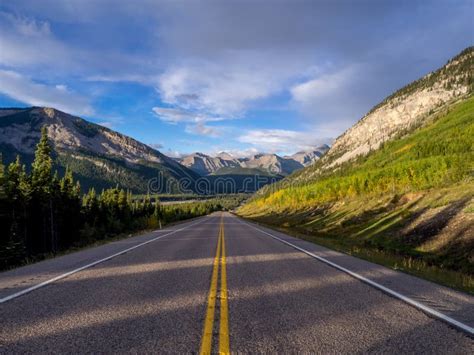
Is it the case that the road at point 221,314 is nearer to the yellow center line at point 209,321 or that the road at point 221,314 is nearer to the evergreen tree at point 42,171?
the yellow center line at point 209,321

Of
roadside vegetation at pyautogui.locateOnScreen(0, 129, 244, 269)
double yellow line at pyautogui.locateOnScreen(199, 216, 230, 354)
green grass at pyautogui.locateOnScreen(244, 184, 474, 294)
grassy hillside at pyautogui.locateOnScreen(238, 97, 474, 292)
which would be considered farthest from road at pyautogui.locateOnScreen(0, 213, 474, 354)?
roadside vegetation at pyautogui.locateOnScreen(0, 129, 244, 269)

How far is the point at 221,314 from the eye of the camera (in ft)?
18.6

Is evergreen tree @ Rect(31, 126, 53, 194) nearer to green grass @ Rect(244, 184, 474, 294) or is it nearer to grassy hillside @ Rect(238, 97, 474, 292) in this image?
green grass @ Rect(244, 184, 474, 294)

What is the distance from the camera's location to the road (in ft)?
14.5

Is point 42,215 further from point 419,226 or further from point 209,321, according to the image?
point 209,321

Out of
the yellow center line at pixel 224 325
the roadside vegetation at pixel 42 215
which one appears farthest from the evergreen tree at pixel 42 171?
the yellow center line at pixel 224 325

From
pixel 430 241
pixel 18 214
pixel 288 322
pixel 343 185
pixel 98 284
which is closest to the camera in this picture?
pixel 288 322

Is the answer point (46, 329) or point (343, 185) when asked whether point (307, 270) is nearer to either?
point (46, 329)

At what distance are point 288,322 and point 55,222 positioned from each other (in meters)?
48.9

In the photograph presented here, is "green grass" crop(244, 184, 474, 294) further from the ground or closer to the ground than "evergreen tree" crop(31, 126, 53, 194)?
closer to the ground

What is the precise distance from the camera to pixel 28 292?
7156 millimetres

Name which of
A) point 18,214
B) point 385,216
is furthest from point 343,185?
point 18,214

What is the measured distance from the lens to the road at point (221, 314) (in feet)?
14.5

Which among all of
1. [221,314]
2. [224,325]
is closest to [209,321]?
[224,325]
